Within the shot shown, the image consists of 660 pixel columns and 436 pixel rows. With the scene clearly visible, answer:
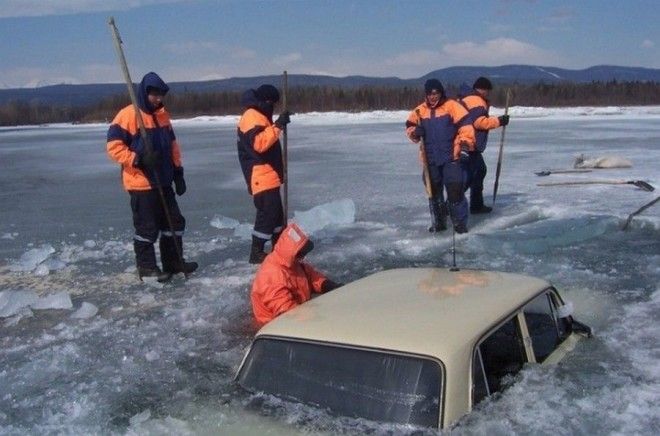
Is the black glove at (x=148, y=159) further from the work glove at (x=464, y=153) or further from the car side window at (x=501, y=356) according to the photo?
the car side window at (x=501, y=356)

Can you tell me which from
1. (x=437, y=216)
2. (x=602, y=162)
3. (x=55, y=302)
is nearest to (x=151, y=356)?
(x=55, y=302)

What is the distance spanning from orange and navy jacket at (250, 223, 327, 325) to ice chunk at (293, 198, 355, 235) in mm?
4110

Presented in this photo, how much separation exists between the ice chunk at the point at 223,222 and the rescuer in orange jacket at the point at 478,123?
3.18m

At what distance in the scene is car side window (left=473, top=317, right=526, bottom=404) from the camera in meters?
3.36

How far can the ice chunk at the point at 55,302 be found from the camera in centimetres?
627

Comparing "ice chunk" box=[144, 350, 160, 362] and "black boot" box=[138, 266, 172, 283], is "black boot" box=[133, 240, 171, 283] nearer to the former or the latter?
"black boot" box=[138, 266, 172, 283]

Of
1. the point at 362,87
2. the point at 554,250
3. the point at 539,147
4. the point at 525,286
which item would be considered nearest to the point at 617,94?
the point at 362,87

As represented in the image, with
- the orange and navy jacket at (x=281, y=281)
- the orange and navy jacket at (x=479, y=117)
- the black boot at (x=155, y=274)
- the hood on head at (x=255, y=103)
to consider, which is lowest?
the black boot at (x=155, y=274)

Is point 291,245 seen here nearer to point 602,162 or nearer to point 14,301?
point 14,301

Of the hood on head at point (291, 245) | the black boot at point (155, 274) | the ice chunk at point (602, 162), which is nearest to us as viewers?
the hood on head at point (291, 245)

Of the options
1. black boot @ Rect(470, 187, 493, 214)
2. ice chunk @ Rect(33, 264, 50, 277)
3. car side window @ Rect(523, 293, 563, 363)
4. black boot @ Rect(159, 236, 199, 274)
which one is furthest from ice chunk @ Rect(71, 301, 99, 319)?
Answer: black boot @ Rect(470, 187, 493, 214)

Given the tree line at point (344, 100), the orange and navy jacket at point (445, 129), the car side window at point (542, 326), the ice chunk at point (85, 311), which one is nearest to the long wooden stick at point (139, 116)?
the ice chunk at point (85, 311)

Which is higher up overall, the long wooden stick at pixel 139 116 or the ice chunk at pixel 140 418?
the long wooden stick at pixel 139 116

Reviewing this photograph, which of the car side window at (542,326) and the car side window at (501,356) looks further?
the car side window at (542,326)
